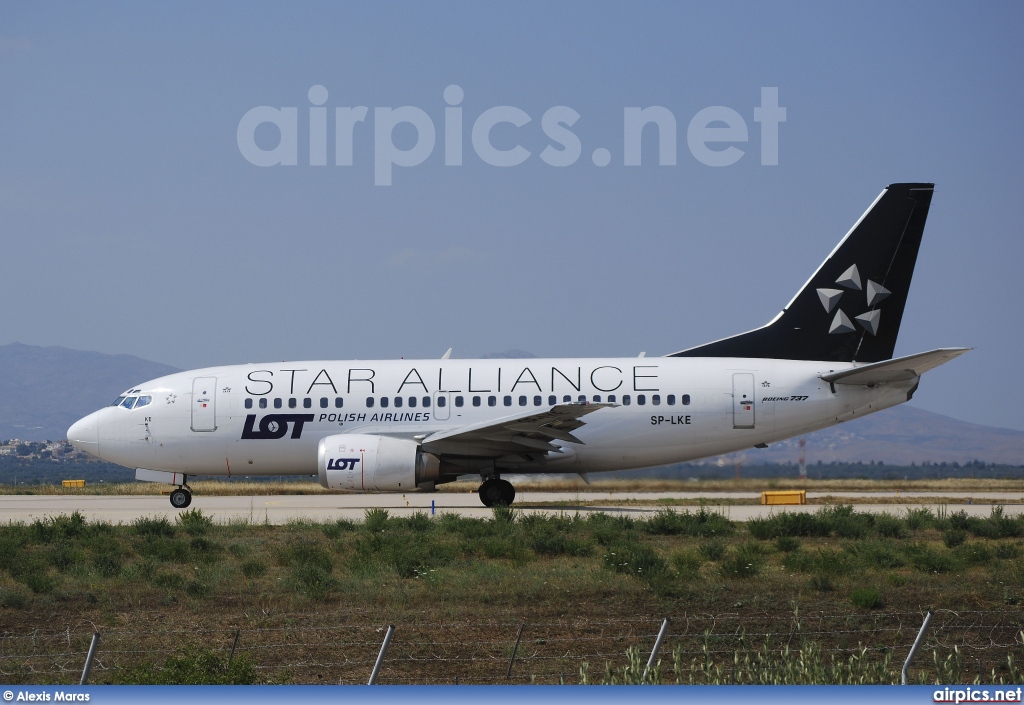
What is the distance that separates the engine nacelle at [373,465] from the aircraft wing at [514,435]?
0.56 m

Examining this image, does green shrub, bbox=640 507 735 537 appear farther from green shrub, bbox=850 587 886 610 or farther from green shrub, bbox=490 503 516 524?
green shrub, bbox=850 587 886 610

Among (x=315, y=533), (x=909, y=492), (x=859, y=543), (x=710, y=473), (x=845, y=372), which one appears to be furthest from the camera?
(x=909, y=492)

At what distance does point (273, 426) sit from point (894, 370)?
14359 millimetres

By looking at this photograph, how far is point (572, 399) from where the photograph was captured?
1040 inches

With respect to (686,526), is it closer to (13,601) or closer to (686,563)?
(686,563)

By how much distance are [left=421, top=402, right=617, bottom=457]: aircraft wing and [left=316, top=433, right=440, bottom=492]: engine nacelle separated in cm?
56

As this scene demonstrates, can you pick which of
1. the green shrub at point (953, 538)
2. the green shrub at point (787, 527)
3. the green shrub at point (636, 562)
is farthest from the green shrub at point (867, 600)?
the green shrub at point (787, 527)

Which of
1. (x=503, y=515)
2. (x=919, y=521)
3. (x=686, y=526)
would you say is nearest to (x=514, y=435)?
(x=503, y=515)

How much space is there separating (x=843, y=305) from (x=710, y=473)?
664 centimetres

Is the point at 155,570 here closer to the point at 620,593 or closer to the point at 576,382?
the point at 620,593

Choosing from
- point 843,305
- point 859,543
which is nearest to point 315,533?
point 859,543

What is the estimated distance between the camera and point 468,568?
16344mm

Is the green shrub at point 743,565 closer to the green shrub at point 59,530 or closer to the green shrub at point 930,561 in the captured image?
the green shrub at point 930,561

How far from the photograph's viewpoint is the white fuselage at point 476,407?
85.8ft
